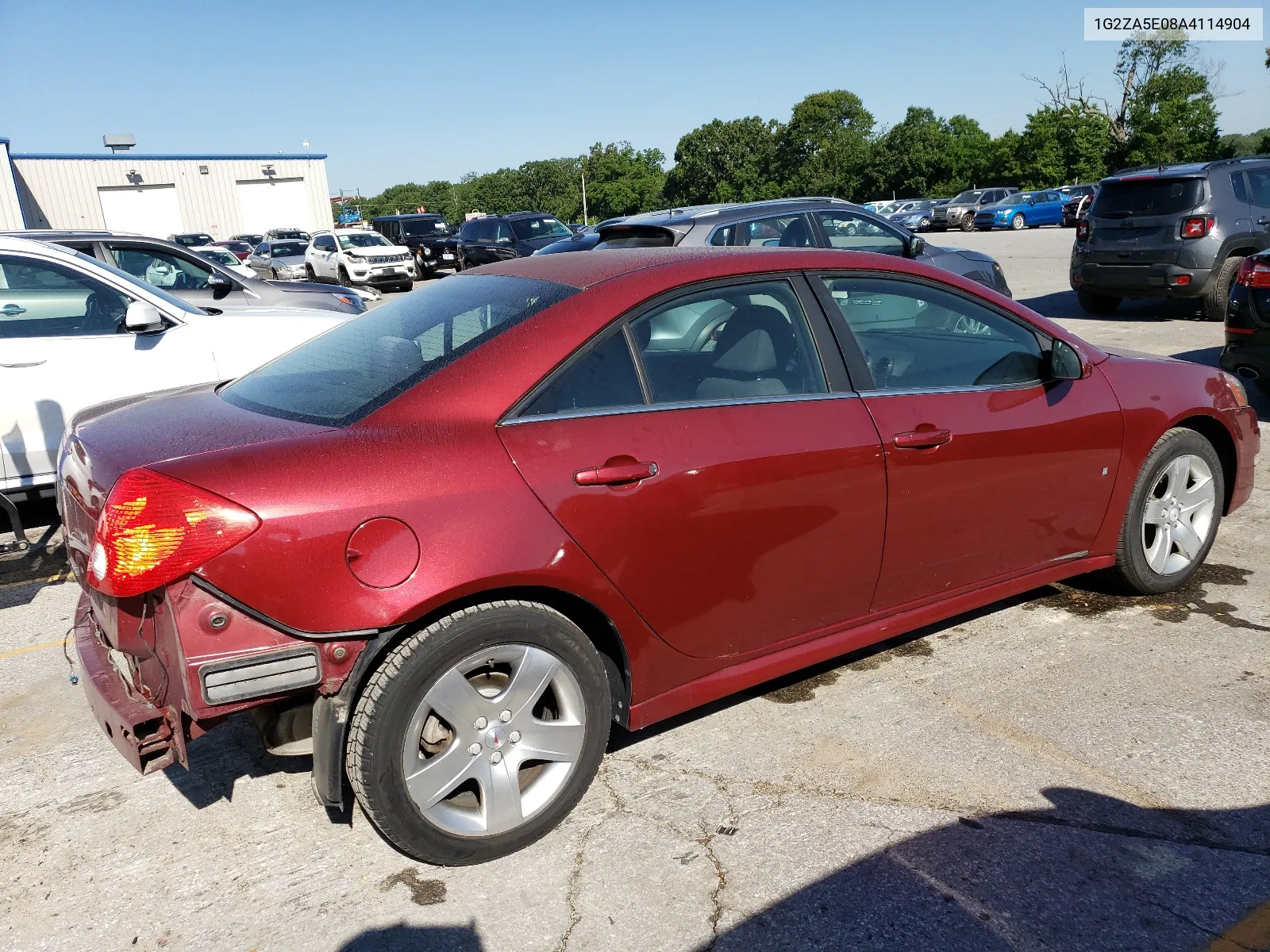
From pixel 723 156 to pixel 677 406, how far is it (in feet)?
322

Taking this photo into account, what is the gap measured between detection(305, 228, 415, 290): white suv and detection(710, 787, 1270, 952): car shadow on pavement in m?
24.7

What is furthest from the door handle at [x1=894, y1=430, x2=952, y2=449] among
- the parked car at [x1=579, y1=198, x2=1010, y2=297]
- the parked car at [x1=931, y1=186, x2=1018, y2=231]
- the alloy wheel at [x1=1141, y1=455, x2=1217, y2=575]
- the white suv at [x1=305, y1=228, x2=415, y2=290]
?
the parked car at [x1=931, y1=186, x2=1018, y2=231]

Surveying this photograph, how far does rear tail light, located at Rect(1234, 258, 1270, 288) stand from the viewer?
7004 mm

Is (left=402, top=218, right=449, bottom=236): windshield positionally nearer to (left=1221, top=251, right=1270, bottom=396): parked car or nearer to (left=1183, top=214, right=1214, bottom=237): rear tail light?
(left=1183, top=214, right=1214, bottom=237): rear tail light

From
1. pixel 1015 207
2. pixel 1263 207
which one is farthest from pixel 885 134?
pixel 1263 207

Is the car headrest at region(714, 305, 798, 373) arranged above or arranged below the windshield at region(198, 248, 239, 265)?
above

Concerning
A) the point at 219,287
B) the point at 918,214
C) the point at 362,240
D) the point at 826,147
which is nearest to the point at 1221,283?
the point at 219,287

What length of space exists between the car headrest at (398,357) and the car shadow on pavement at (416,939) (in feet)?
4.80

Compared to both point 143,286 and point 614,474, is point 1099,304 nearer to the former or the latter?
point 143,286

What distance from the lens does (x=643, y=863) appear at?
2.78 meters

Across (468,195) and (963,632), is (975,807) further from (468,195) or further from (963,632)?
(468,195)

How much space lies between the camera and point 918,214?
44.1m

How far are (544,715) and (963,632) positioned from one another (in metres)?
2.11

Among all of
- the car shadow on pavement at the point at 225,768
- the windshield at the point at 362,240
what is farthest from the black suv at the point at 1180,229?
the windshield at the point at 362,240
